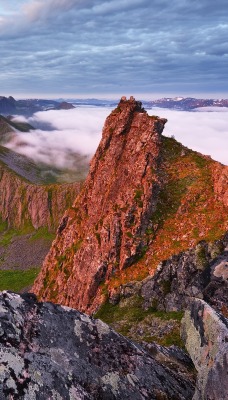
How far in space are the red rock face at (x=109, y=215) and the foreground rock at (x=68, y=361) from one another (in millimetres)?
44980

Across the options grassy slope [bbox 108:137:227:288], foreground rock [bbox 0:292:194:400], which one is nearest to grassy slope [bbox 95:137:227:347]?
grassy slope [bbox 108:137:227:288]

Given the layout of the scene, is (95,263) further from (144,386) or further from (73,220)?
(144,386)

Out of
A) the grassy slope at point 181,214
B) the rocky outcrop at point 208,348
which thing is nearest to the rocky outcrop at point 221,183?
the grassy slope at point 181,214

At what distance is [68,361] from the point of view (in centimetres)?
1391

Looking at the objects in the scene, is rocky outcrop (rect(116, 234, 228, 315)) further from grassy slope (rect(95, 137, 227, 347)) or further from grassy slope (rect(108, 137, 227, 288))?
grassy slope (rect(108, 137, 227, 288))

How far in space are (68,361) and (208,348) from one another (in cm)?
608

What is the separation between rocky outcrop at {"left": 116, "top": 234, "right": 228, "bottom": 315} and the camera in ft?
156

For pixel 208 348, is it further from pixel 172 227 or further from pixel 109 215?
pixel 109 215

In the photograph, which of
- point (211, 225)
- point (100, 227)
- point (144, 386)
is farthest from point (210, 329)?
point (100, 227)

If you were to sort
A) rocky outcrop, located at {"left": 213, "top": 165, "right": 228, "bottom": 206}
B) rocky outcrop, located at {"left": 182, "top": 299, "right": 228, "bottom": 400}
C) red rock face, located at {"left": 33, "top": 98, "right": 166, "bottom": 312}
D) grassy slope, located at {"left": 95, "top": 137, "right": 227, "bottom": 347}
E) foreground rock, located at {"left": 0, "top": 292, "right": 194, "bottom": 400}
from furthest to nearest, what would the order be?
red rock face, located at {"left": 33, "top": 98, "right": 166, "bottom": 312} → rocky outcrop, located at {"left": 213, "top": 165, "right": 228, "bottom": 206} → grassy slope, located at {"left": 95, "top": 137, "right": 227, "bottom": 347} → rocky outcrop, located at {"left": 182, "top": 299, "right": 228, "bottom": 400} → foreground rock, located at {"left": 0, "top": 292, "right": 194, "bottom": 400}

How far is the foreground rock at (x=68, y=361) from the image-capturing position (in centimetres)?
1277

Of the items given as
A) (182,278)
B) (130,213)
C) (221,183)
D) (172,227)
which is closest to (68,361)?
(182,278)

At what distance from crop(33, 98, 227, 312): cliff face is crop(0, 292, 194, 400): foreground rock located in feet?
133

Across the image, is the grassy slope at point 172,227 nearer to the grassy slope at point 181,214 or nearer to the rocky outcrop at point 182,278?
the grassy slope at point 181,214
